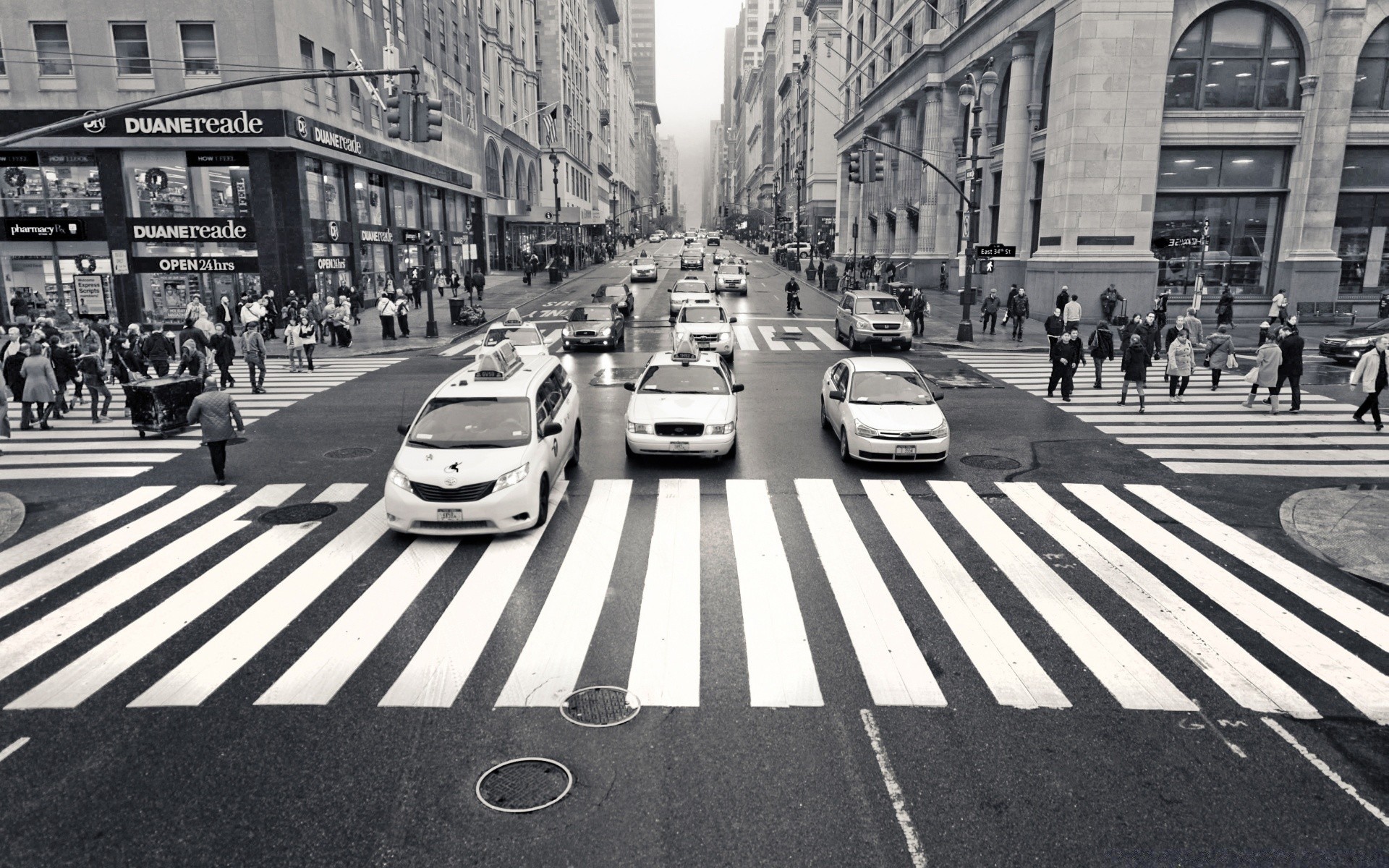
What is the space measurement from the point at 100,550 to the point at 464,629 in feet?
18.0

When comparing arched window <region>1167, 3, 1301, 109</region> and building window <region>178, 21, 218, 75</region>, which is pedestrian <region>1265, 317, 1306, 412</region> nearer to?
arched window <region>1167, 3, 1301, 109</region>

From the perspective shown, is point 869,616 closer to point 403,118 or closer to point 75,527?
point 75,527

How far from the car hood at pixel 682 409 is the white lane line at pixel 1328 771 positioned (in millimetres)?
8482

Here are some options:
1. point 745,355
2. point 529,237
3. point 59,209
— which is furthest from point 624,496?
point 529,237

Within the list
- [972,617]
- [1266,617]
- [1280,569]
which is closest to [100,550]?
[972,617]

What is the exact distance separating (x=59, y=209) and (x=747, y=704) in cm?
3711

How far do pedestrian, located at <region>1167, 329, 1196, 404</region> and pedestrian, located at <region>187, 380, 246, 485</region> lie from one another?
18.3 m

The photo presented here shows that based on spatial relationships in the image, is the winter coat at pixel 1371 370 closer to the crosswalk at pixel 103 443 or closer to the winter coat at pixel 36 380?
the crosswalk at pixel 103 443

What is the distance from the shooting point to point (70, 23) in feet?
103

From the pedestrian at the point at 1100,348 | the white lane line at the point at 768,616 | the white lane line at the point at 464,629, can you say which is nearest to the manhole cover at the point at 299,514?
the white lane line at the point at 464,629

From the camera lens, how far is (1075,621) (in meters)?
8.40

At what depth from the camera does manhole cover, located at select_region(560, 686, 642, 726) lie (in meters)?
6.61

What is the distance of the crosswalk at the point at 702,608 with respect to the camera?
717 cm

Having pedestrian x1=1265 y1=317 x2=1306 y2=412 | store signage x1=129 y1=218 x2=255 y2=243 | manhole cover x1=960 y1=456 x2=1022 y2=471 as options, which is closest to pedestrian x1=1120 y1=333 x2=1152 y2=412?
pedestrian x1=1265 y1=317 x2=1306 y2=412
